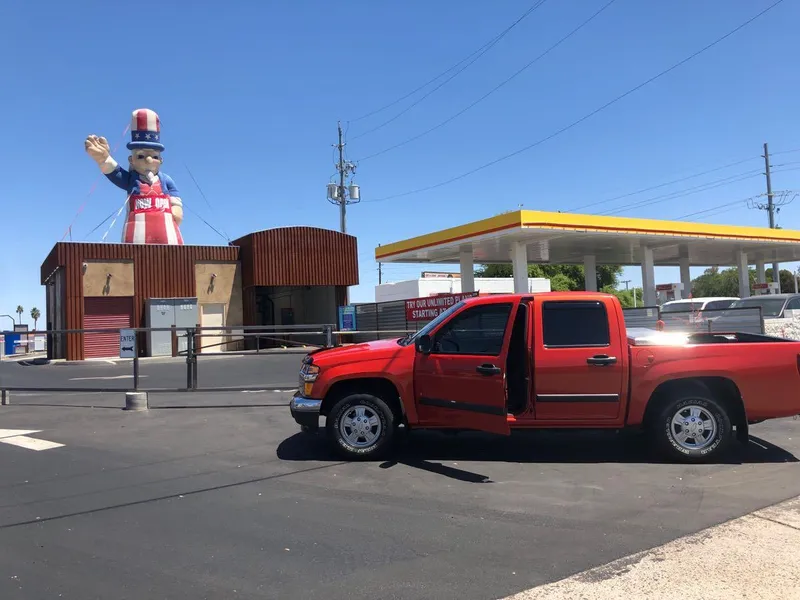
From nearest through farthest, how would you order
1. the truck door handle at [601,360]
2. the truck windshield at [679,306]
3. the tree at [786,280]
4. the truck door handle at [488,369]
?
the truck door handle at [488,369], the truck door handle at [601,360], the truck windshield at [679,306], the tree at [786,280]

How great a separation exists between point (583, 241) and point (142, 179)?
22.9m

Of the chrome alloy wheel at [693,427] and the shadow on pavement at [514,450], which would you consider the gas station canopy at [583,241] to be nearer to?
the shadow on pavement at [514,450]

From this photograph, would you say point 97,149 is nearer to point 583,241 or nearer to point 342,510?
point 583,241

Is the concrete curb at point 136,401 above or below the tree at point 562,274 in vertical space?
below

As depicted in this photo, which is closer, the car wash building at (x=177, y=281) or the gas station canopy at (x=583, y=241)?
the gas station canopy at (x=583, y=241)

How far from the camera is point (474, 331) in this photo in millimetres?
7312

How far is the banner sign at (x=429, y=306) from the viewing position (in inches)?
993

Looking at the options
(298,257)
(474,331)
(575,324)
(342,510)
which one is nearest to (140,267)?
(298,257)

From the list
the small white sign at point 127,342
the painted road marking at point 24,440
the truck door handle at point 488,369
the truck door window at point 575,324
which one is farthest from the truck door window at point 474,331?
the small white sign at point 127,342

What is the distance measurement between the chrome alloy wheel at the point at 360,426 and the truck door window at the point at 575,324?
86.6 inches

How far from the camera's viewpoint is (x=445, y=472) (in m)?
6.83

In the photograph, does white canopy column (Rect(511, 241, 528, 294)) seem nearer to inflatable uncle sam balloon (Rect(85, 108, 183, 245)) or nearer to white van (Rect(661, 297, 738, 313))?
white van (Rect(661, 297, 738, 313))

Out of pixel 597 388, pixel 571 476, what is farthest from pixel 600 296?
pixel 571 476

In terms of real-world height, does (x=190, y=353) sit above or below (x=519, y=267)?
below
